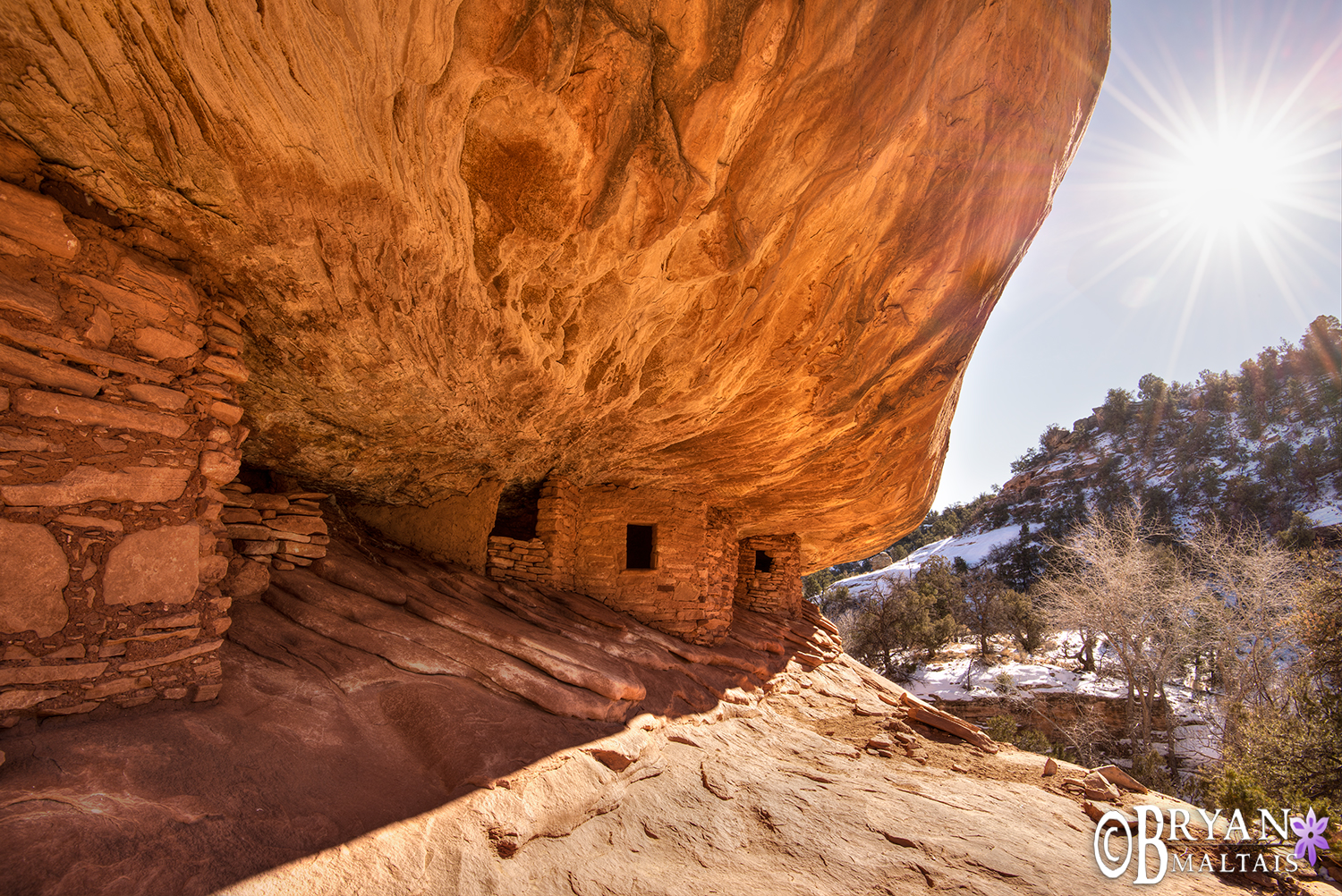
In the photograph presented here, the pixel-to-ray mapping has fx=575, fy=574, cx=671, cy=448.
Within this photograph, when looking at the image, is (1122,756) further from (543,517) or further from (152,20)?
(152,20)

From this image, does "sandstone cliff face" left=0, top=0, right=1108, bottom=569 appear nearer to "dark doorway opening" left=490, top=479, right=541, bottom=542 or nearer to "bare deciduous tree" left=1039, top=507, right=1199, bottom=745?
"dark doorway opening" left=490, top=479, right=541, bottom=542

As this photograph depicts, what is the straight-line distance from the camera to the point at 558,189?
2824mm

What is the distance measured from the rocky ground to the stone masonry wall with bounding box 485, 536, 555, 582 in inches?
29.2

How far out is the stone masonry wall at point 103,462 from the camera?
203 cm

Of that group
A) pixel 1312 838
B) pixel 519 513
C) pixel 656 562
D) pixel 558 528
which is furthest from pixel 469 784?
pixel 1312 838

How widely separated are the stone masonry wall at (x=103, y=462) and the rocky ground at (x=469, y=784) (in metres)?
0.24

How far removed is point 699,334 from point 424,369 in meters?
1.93

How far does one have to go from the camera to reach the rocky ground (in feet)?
5.93

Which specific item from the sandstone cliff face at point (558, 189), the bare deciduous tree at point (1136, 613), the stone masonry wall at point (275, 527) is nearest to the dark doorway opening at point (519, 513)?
the sandstone cliff face at point (558, 189)

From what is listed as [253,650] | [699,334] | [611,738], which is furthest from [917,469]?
Answer: [253,650]

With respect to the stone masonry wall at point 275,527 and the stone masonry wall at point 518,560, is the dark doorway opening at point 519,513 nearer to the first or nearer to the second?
the stone masonry wall at point 518,560

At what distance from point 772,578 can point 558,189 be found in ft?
27.7

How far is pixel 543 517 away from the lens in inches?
246

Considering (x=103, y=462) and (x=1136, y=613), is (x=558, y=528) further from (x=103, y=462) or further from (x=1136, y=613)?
(x=1136, y=613)
